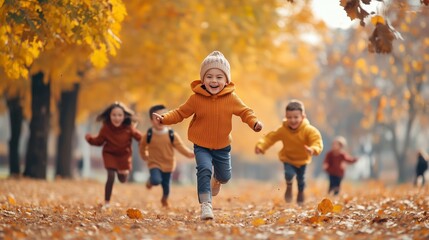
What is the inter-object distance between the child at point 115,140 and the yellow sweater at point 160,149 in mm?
352

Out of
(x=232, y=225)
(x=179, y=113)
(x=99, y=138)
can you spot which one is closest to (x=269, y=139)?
(x=99, y=138)

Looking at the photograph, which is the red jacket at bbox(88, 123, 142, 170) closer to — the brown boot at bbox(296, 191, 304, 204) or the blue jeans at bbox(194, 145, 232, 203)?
the blue jeans at bbox(194, 145, 232, 203)

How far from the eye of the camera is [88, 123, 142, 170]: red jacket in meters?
11.4

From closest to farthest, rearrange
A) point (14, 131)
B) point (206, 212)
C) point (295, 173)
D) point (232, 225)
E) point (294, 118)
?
point (232, 225)
point (206, 212)
point (294, 118)
point (295, 173)
point (14, 131)

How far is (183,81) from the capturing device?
20.8 metres

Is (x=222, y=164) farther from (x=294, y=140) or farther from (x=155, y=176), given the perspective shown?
(x=294, y=140)

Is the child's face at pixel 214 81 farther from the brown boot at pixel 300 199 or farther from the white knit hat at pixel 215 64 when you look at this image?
the brown boot at pixel 300 199

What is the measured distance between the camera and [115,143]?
37.6 ft

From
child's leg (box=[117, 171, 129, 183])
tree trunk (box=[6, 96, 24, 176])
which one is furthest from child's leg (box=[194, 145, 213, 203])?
tree trunk (box=[6, 96, 24, 176])

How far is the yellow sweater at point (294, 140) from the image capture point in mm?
11727

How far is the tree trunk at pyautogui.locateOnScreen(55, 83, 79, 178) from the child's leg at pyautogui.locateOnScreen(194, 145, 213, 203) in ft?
48.7

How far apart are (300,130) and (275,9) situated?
7.96 metres

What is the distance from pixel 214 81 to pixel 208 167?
3.44 ft

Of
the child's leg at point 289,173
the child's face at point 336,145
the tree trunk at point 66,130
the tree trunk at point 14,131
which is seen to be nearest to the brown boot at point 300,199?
the child's leg at point 289,173
